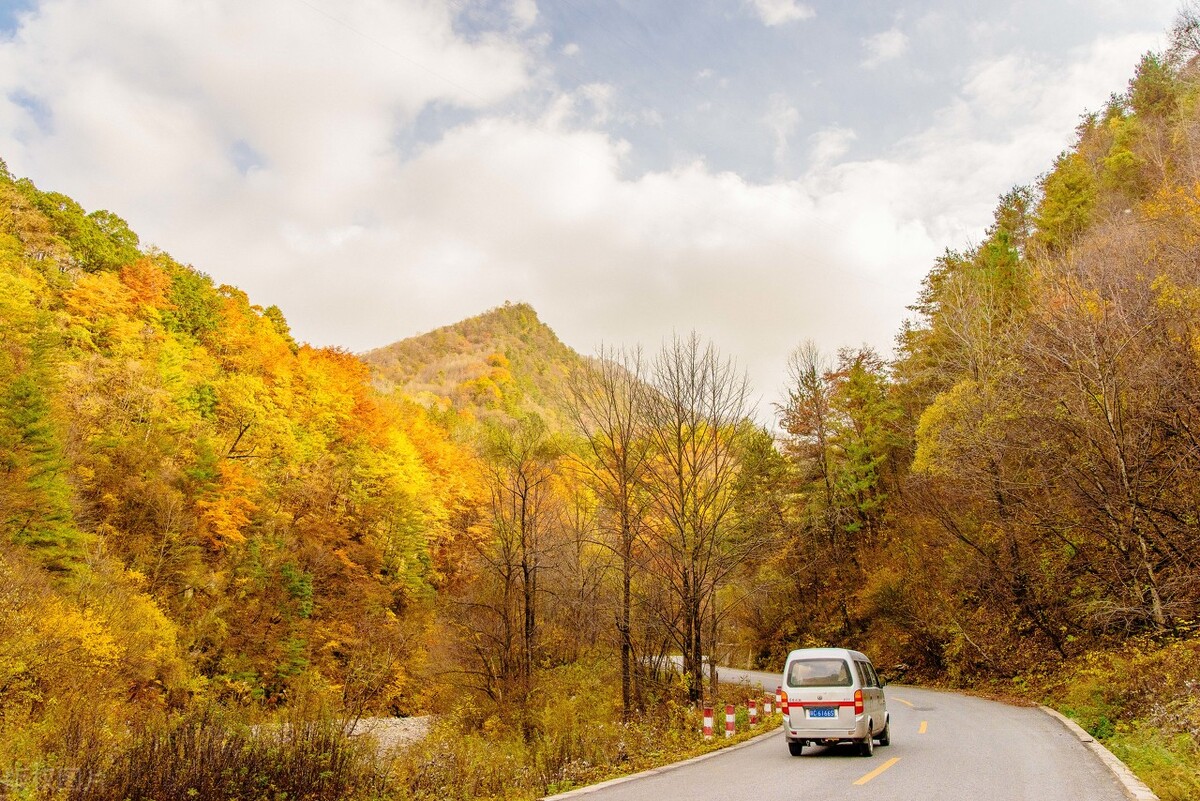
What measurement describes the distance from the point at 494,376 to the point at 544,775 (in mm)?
109090

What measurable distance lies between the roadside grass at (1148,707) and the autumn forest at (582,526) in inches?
4.3

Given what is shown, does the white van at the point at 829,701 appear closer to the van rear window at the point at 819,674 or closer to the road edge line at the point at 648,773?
the van rear window at the point at 819,674

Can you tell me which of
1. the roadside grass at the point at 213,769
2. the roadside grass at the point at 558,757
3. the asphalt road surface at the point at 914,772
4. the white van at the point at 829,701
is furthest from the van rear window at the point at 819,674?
the roadside grass at the point at 213,769

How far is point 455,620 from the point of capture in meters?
29.0

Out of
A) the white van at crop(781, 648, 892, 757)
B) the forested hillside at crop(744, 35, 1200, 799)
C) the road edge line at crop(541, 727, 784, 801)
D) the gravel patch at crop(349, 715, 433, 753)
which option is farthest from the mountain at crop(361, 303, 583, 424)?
the white van at crop(781, 648, 892, 757)

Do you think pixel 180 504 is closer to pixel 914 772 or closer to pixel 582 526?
pixel 582 526

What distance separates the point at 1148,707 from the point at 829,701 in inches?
248

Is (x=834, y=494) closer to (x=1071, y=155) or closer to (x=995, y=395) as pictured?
(x=995, y=395)

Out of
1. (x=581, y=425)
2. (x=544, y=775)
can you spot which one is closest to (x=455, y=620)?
(x=581, y=425)

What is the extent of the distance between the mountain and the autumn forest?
4670 centimetres

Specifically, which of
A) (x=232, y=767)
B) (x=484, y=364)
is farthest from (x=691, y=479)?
(x=484, y=364)

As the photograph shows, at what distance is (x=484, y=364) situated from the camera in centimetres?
12394

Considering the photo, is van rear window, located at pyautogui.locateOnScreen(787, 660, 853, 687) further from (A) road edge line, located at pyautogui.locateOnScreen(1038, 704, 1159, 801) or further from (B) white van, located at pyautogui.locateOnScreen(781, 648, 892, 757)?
(A) road edge line, located at pyautogui.locateOnScreen(1038, 704, 1159, 801)

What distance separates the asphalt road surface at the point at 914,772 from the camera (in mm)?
8195
